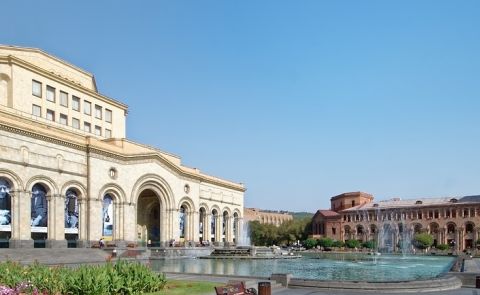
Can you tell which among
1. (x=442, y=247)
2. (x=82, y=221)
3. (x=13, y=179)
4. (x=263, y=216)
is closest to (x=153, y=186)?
(x=82, y=221)

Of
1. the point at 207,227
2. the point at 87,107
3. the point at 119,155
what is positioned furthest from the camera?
the point at 207,227

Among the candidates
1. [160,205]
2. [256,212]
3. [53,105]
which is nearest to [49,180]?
[53,105]

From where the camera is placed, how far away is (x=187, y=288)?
19531 millimetres

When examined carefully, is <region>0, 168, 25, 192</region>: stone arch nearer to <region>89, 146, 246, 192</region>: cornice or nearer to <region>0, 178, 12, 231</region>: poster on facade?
<region>0, 178, 12, 231</region>: poster on facade

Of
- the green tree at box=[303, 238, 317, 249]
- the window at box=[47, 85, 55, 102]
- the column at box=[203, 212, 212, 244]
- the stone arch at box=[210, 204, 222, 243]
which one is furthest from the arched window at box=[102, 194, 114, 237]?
the green tree at box=[303, 238, 317, 249]

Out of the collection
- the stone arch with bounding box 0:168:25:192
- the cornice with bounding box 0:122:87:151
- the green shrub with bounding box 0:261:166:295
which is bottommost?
the green shrub with bounding box 0:261:166:295

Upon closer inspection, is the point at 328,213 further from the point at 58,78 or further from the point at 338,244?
the point at 58,78

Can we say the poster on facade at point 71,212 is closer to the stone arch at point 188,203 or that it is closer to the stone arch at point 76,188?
the stone arch at point 76,188

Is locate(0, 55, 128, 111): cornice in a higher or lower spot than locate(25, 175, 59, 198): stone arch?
higher

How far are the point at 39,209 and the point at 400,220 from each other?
79.6 m

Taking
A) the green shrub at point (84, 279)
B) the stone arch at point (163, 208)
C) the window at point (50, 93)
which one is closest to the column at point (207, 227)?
the stone arch at point (163, 208)

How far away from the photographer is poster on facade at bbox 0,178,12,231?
1523 inches

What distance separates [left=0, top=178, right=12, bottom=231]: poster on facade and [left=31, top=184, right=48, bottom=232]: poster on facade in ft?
7.58

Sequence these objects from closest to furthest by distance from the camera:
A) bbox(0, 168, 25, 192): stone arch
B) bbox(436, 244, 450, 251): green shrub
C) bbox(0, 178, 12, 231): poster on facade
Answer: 1. bbox(0, 168, 25, 192): stone arch
2. bbox(0, 178, 12, 231): poster on facade
3. bbox(436, 244, 450, 251): green shrub
